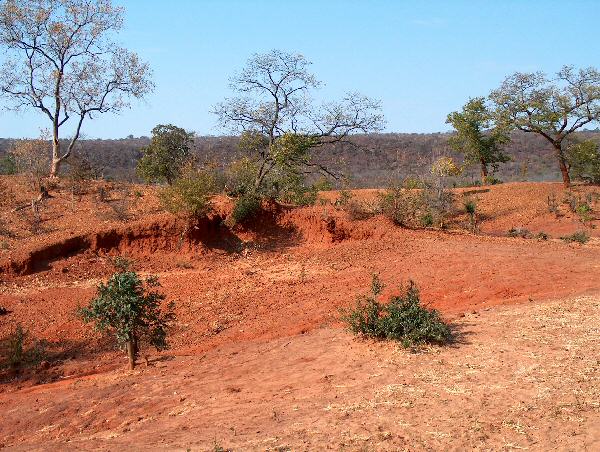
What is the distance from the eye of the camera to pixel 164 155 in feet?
67.5

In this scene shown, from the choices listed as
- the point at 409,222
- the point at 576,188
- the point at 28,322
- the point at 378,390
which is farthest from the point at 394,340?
the point at 576,188

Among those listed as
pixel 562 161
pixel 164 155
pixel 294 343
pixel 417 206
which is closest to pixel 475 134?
pixel 562 161

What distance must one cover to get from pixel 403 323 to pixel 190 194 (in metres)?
7.78

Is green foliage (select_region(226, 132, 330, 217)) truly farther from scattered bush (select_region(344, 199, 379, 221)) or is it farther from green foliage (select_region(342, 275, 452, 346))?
green foliage (select_region(342, 275, 452, 346))

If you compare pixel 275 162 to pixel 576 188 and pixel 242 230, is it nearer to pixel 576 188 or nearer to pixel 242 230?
pixel 242 230

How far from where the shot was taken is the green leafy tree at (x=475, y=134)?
26.7m

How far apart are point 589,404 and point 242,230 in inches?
421

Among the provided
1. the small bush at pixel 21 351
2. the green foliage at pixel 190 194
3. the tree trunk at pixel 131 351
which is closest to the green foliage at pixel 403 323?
the tree trunk at pixel 131 351

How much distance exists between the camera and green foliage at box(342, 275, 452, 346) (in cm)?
782

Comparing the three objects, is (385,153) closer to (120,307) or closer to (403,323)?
(403,323)

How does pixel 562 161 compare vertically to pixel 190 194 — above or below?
above

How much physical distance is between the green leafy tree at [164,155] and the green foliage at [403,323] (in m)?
→ 13.1

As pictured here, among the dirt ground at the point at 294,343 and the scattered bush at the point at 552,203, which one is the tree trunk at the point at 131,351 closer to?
the dirt ground at the point at 294,343

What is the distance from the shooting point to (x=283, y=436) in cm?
533
